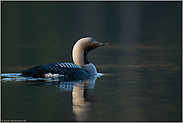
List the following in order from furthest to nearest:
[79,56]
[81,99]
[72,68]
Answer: [79,56]
[72,68]
[81,99]

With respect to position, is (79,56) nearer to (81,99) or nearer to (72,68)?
(72,68)

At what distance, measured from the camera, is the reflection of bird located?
547 cm

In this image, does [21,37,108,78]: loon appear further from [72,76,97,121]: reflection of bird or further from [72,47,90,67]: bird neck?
[72,76,97,121]: reflection of bird

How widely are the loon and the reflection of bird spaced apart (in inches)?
16.7

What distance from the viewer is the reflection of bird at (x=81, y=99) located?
216 inches

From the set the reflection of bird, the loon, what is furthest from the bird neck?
the reflection of bird

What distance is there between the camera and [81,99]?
6375 mm

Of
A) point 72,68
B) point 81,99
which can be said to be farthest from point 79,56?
point 81,99

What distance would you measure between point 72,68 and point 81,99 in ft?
7.15

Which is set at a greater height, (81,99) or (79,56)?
(79,56)

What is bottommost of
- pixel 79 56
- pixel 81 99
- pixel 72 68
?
pixel 81 99

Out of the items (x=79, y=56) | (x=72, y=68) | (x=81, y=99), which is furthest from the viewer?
(x=79, y=56)

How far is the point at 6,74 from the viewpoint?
864 cm

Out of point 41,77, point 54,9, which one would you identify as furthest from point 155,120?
point 54,9
